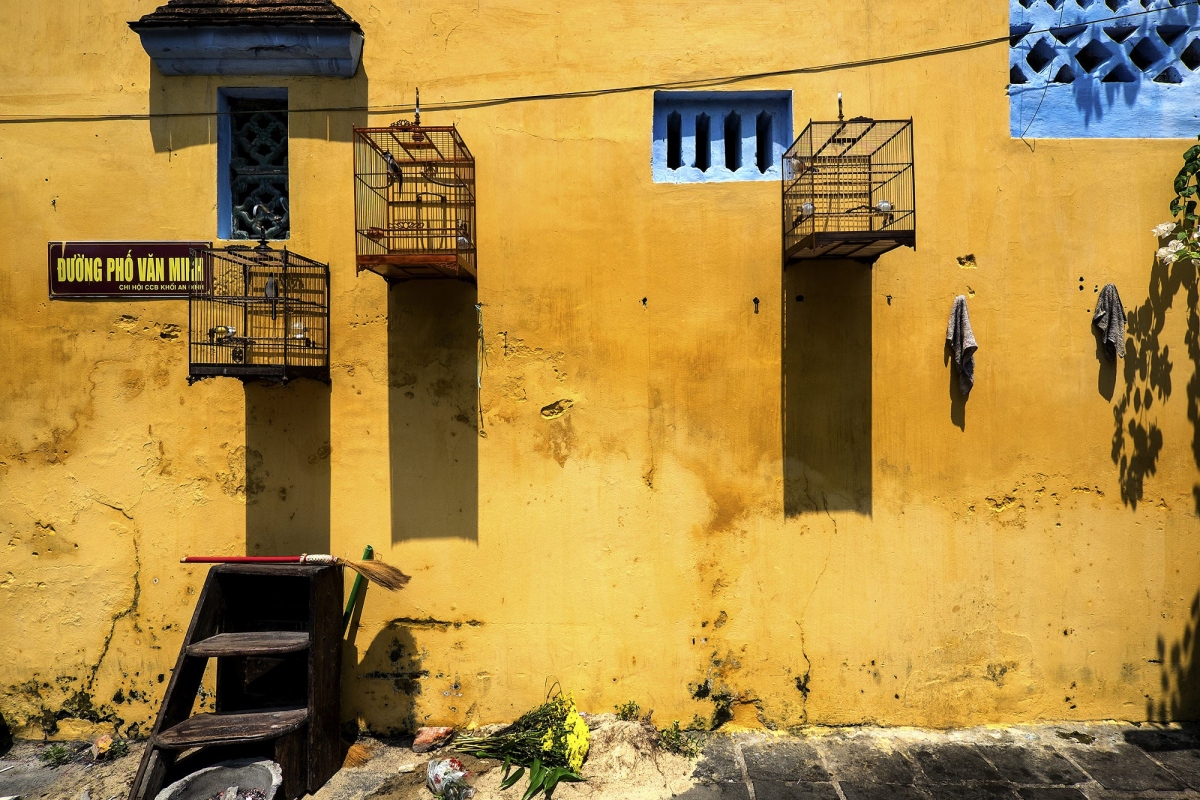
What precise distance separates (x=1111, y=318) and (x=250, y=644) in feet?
21.6

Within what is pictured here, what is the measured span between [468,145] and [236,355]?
2330mm

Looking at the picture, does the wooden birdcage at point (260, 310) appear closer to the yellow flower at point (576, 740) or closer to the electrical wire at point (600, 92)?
the electrical wire at point (600, 92)

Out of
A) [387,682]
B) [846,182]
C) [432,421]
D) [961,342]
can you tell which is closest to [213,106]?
[432,421]

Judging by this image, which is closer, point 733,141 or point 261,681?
point 261,681

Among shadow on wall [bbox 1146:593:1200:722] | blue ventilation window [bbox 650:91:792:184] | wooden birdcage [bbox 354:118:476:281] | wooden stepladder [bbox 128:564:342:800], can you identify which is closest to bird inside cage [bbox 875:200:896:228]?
blue ventilation window [bbox 650:91:792:184]

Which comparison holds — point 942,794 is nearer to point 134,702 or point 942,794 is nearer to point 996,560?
point 996,560

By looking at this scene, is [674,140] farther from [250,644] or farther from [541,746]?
[250,644]

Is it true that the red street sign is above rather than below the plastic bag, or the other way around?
above

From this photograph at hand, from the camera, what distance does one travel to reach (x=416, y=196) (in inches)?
198

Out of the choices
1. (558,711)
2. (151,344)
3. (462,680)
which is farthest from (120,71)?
(558,711)

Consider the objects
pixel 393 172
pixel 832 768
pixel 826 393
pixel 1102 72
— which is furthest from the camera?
pixel 1102 72

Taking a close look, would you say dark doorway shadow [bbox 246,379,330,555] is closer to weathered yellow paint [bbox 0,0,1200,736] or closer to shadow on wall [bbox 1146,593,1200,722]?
weathered yellow paint [bbox 0,0,1200,736]

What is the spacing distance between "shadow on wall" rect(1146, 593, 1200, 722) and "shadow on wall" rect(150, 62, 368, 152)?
7339mm

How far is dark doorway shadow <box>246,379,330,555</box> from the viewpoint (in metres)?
5.09
